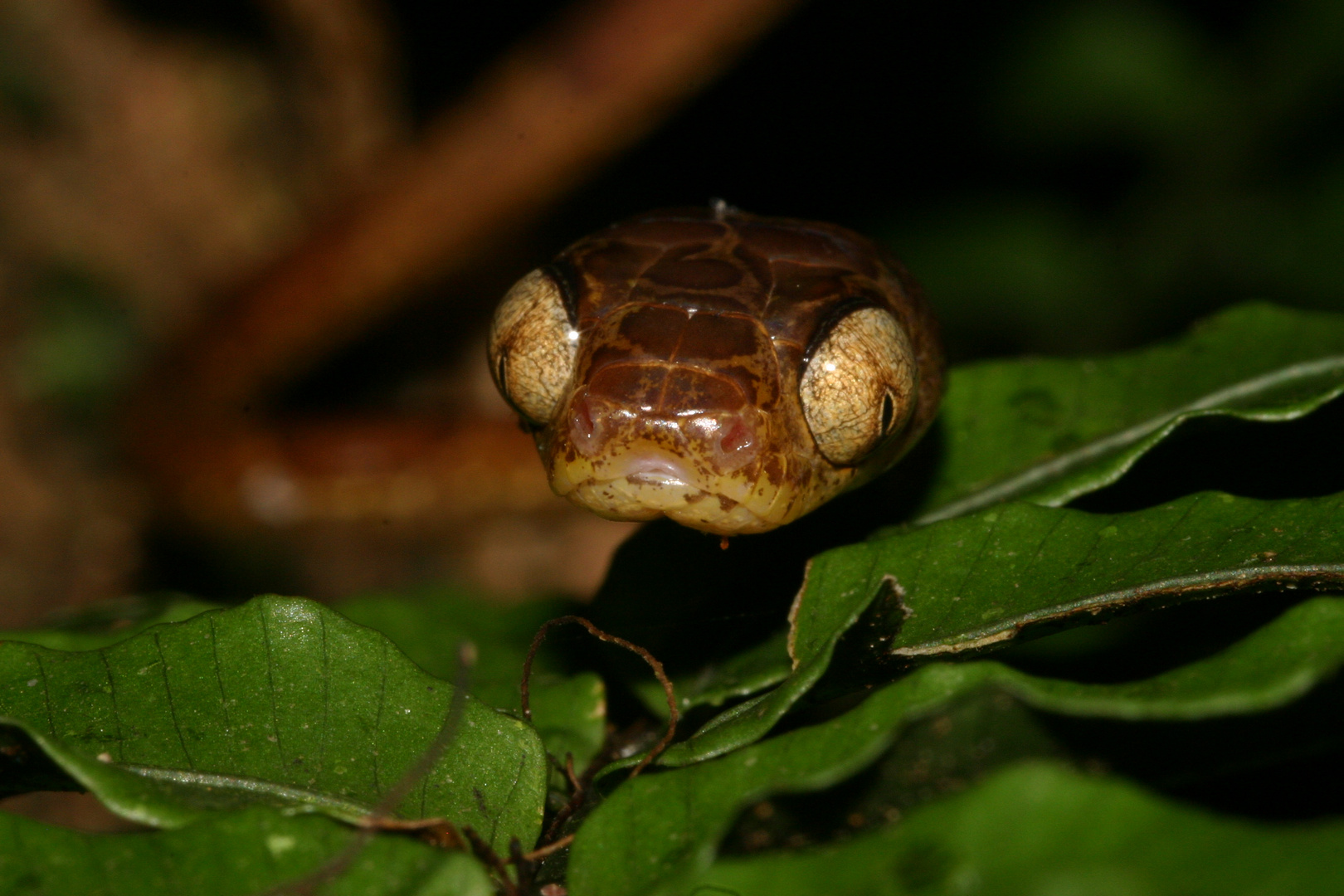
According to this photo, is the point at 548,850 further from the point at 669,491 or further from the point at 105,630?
the point at 105,630

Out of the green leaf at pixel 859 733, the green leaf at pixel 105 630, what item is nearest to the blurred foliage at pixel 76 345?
the green leaf at pixel 105 630

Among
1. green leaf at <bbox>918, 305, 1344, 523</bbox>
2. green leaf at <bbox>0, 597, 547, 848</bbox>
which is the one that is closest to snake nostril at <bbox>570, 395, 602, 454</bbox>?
green leaf at <bbox>0, 597, 547, 848</bbox>

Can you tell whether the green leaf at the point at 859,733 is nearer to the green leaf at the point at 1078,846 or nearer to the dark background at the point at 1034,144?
the green leaf at the point at 1078,846

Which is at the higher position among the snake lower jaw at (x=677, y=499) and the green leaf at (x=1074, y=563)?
the snake lower jaw at (x=677, y=499)

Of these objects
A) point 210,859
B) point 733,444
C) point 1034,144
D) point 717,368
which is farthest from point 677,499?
point 1034,144

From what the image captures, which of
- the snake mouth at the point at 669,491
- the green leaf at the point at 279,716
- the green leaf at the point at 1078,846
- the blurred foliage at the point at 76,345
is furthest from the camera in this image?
the blurred foliage at the point at 76,345

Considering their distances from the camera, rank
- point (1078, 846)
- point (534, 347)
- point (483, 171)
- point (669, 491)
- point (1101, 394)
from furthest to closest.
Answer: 1. point (483, 171)
2. point (1101, 394)
3. point (534, 347)
4. point (669, 491)
5. point (1078, 846)

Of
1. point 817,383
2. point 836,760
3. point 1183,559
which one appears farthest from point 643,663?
point 1183,559
